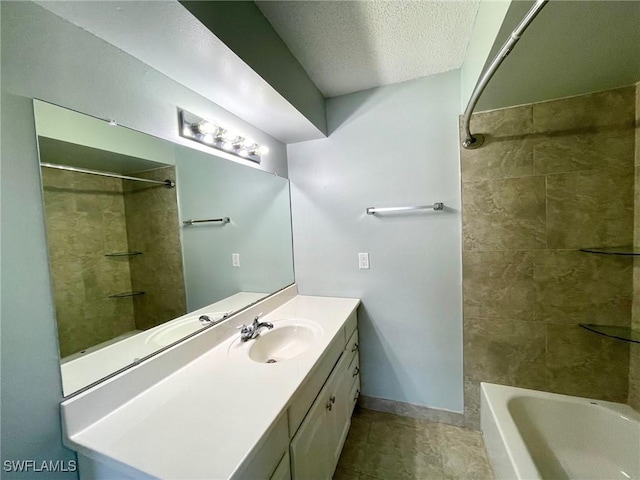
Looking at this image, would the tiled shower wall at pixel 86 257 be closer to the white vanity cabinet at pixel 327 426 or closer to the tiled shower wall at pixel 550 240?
the white vanity cabinet at pixel 327 426

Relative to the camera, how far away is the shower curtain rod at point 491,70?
2.05 feet

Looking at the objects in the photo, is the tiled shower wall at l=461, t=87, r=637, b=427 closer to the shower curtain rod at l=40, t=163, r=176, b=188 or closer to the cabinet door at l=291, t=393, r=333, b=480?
the cabinet door at l=291, t=393, r=333, b=480

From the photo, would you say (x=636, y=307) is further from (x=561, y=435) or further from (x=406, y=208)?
(x=406, y=208)

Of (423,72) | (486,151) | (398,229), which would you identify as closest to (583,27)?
(486,151)

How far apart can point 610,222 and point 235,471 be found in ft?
6.60

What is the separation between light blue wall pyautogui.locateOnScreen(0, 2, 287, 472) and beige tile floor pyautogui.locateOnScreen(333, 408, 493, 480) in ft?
4.58

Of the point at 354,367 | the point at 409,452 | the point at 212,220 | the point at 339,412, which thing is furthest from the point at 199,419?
the point at 409,452

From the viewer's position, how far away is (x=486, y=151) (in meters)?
1.45

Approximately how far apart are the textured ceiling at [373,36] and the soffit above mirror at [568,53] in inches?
12.9

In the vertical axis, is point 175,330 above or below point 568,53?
below

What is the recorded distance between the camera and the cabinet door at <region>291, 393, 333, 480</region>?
2.97 feet

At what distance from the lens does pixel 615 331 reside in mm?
1289

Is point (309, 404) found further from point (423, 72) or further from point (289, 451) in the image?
point (423, 72)

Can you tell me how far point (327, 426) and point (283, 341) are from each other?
1.67 ft
